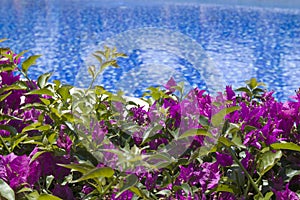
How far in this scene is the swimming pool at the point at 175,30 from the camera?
10.5m

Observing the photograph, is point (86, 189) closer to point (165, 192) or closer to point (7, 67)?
point (165, 192)

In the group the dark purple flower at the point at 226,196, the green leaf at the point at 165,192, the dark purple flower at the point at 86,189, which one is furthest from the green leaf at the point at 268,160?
the dark purple flower at the point at 86,189

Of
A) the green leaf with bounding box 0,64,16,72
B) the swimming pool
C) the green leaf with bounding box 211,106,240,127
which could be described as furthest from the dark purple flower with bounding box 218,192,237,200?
the swimming pool

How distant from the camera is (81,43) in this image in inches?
529

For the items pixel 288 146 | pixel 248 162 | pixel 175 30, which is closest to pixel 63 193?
pixel 248 162

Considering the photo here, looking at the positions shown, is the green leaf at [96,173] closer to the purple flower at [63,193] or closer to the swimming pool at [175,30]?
the purple flower at [63,193]

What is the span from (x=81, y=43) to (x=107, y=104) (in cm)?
1155

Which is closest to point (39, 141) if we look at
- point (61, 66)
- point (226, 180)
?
point (226, 180)

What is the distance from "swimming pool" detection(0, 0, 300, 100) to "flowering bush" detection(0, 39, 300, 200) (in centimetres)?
149

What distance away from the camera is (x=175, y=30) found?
1486 centimetres

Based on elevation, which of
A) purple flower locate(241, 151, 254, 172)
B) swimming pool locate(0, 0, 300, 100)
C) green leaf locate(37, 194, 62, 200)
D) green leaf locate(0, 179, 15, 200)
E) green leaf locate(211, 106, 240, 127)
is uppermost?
green leaf locate(211, 106, 240, 127)

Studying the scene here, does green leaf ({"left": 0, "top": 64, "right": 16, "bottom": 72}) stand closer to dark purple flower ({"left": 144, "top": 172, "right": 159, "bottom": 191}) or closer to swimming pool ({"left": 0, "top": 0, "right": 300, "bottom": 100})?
dark purple flower ({"left": 144, "top": 172, "right": 159, "bottom": 191})

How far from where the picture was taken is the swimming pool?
10453 mm

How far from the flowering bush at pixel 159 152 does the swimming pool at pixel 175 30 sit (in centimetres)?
149
